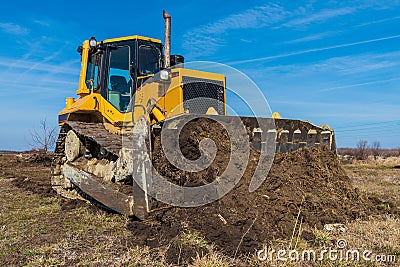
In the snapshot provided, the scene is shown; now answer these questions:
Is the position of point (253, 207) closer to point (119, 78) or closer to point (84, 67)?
point (119, 78)

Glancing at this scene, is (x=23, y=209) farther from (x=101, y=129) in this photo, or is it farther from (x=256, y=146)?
(x=256, y=146)

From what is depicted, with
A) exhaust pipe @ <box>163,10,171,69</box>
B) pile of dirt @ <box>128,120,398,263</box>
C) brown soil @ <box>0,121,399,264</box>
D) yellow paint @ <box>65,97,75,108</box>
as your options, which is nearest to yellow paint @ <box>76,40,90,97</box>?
yellow paint @ <box>65,97,75,108</box>

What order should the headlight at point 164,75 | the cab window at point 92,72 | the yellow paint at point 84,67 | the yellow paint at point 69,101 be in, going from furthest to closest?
the yellow paint at point 69,101 < the yellow paint at point 84,67 < the cab window at point 92,72 < the headlight at point 164,75

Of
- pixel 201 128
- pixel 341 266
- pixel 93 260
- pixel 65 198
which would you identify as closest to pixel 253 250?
pixel 341 266

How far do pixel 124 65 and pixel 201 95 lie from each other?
1.65 metres

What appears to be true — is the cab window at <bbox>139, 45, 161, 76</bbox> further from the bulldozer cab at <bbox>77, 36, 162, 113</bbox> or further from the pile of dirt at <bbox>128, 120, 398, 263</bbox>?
the pile of dirt at <bbox>128, 120, 398, 263</bbox>

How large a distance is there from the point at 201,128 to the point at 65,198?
3.50m

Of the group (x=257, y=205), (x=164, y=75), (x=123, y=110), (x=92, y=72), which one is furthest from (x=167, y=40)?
(x=257, y=205)

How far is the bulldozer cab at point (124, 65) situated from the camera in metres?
7.13

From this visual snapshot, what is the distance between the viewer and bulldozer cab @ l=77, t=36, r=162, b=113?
281 inches

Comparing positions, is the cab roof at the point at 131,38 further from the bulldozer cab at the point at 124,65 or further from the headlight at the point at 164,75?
the headlight at the point at 164,75

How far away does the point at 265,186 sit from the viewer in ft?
17.3

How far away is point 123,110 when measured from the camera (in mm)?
7090

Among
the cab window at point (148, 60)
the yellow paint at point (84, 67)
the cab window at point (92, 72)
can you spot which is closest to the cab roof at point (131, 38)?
the cab window at point (148, 60)
